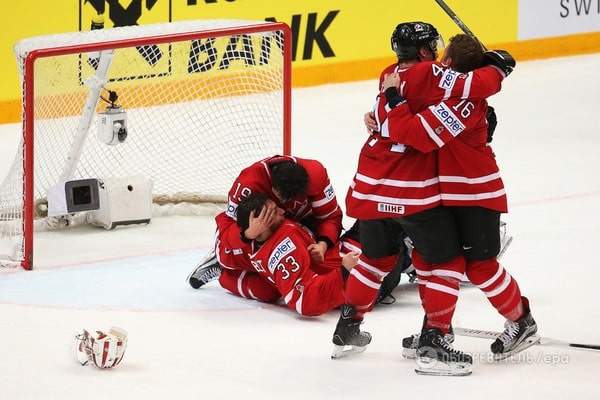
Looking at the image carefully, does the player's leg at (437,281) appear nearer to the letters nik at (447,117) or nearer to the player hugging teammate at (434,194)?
the player hugging teammate at (434,194)

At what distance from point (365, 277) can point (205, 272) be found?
1007 millimetres

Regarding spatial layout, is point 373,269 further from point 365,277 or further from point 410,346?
point 410,346

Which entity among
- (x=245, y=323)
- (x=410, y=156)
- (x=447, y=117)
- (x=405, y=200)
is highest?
(x=447, y=117)

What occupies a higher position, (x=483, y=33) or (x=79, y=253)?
(x=483, y=33)

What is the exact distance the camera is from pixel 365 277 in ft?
13.9

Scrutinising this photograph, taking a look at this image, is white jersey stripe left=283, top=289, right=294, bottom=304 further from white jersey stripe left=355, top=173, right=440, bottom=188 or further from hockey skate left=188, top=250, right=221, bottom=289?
white jersey stripe left=355, top=173, right=440, bottom=188

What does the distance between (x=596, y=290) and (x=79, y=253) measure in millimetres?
2022

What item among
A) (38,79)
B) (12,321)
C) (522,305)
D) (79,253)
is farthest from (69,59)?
(522,305)

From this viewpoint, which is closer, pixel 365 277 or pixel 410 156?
pixel 410 156

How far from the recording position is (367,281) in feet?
13.9

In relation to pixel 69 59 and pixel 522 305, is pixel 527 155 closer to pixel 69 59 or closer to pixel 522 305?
pixel 69 59

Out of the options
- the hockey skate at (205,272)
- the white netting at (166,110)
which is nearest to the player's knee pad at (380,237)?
the hockey skate at (205,272)

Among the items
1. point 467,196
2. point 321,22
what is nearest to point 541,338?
point 467,196

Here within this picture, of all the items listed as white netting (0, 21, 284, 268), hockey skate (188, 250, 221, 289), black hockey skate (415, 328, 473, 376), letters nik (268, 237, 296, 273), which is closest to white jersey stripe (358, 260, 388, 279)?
black hockey skate (415, 328, 473, 376)
